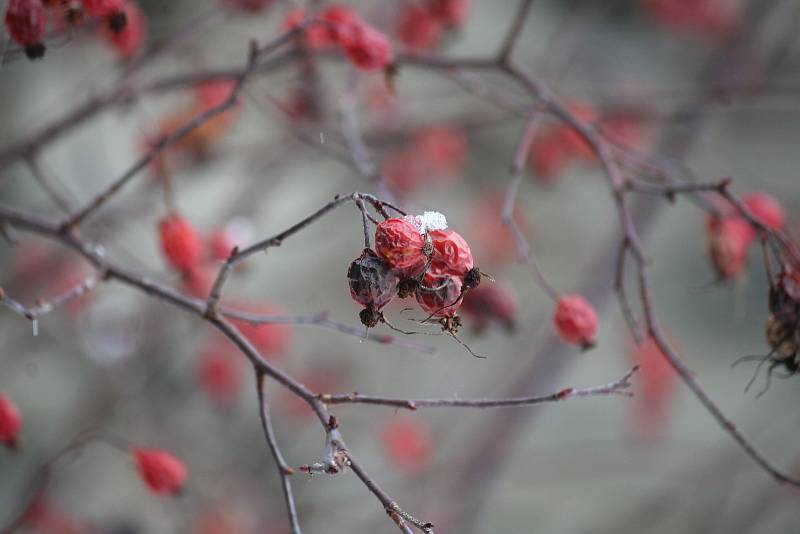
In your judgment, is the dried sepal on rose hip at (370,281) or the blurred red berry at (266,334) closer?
the dried sepal on rose hip at (370,281)

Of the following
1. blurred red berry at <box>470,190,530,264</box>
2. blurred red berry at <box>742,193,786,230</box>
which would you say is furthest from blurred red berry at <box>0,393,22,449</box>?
blurred red berry at <box>470,190,530,264</box>

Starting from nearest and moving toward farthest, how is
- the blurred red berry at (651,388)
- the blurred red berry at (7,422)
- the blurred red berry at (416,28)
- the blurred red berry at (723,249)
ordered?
1. the blurred red berry at (7,422)
2. the blurred red berry at (723,249)
3. the blurred red berry at (416,28)
4. the blurred red berry at (651,388)

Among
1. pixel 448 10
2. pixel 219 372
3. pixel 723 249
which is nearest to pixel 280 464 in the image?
pixel 723 249

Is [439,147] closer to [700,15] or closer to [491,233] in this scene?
[491,233]

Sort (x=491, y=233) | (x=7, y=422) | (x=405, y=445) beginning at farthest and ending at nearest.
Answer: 1. (x=491, y=233)
2. (x=405, y=445)
3. (x=7, y=422)

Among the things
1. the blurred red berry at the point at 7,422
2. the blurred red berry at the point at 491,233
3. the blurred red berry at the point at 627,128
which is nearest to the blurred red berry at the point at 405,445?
the blurred red berry at the point at 491,233

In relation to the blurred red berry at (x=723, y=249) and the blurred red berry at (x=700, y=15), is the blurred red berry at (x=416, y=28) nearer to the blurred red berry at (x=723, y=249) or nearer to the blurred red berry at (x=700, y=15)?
the blurred red berry at (x=723, y=249)
